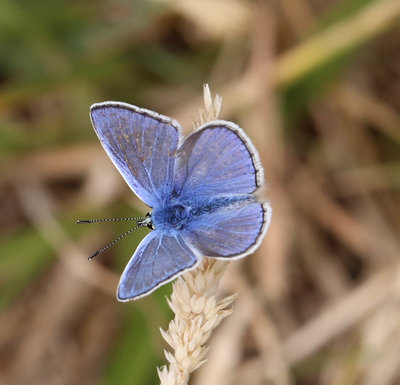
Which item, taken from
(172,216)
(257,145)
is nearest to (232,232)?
(172,216)

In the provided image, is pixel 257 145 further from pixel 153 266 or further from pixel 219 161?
pixel 153 266

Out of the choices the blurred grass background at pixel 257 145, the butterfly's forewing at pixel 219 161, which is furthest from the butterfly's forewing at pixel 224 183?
the blurred grass background at pixel 257 145

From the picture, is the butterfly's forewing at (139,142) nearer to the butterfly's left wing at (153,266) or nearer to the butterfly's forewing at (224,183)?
the butterfly's forewing at (224,183)

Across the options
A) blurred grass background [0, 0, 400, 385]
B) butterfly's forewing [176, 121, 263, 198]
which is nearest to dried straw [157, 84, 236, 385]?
butterfly's forewing [176, 121, 263, 198]

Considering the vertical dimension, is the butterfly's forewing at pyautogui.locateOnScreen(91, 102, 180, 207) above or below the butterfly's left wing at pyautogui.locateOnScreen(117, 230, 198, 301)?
above

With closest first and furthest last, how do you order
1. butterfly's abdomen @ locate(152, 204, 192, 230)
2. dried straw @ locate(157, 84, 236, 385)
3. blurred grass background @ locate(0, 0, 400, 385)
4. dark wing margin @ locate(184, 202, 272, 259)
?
dried straw @ locate(157, 84, 236, 385) < dark wing margin @ locate(184, 202, 272, 259) < butterfly's abdomen @ locate(152, 204, 192, 230) < blurred grass background @ locate(0, 0, 400, 385)

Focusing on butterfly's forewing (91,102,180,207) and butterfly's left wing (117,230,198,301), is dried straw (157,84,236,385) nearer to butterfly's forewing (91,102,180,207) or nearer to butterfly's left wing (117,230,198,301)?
butterfly's left wing (117,230,198,301)

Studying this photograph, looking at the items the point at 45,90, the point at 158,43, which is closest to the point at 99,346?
the point at 45,90
